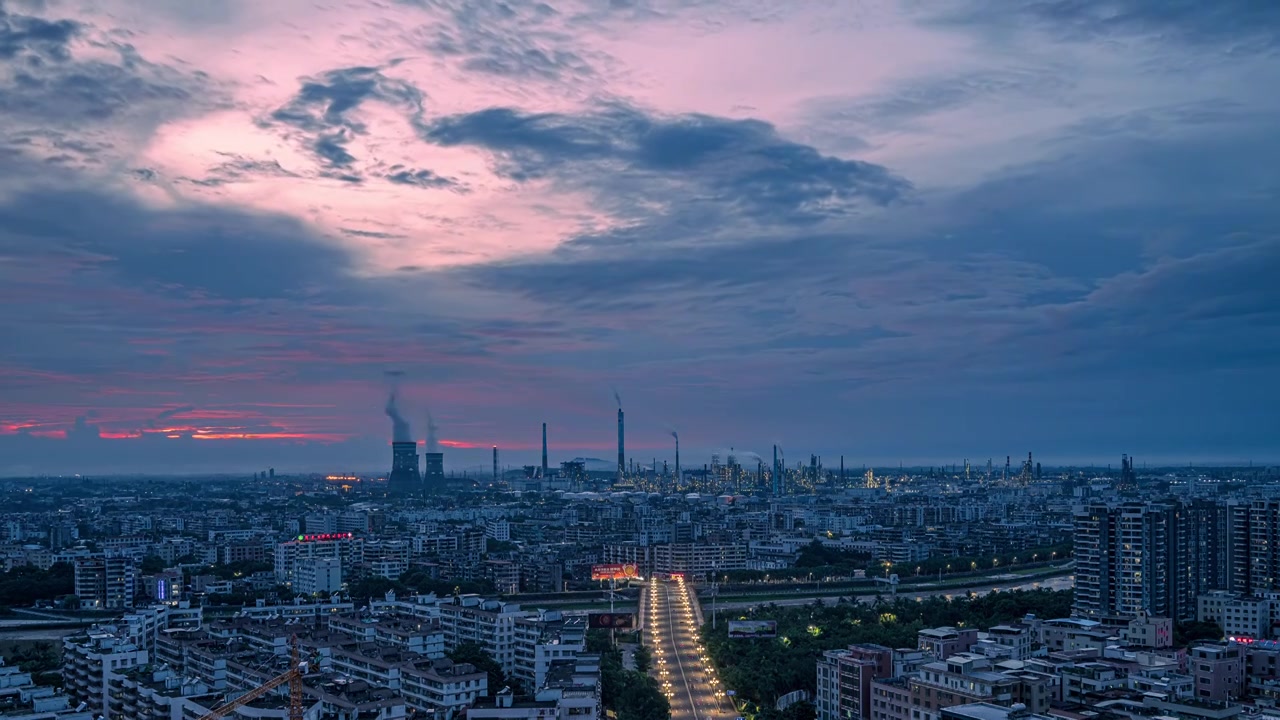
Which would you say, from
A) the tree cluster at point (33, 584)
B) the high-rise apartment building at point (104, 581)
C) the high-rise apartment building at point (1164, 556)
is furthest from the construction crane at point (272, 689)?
the tree cluster at point (33, 584)

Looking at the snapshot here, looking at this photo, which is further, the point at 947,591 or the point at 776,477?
the point at 776,477

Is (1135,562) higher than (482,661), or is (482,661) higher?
(1135,562)

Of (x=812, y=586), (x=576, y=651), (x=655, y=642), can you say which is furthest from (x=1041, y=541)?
(x=576, y=651)

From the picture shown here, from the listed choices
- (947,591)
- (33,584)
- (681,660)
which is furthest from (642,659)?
(33,584)

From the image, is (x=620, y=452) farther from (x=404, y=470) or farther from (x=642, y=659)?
(x=642, y=659)

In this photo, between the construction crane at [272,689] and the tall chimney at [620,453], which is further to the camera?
the tall chimney at [620,453]

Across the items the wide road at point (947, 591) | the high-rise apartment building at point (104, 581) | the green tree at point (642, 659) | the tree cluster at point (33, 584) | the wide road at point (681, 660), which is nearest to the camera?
the wide road at point (681, 660)

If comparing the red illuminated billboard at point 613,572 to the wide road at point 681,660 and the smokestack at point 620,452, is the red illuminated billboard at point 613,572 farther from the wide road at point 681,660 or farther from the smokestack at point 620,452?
the smokestack at point 620,452

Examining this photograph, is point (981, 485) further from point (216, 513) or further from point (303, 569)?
point (303, 569)
